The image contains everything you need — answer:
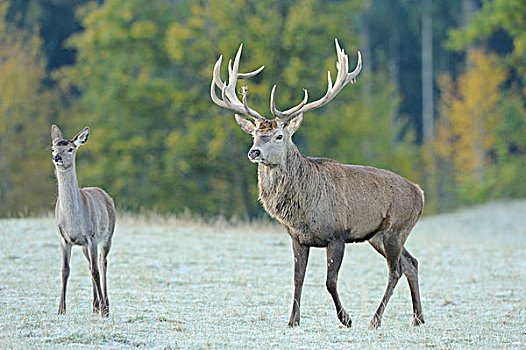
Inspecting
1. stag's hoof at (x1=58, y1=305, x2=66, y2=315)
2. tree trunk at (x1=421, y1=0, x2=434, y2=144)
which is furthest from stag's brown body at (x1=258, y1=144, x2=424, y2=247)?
tree trunk at (x1=421, y1=0, x2=434, y2=144)

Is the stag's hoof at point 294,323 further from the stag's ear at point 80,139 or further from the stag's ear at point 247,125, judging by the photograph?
the stag's ear at point 80,139

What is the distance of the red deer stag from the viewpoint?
8805mm

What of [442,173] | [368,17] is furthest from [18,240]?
[368,17]

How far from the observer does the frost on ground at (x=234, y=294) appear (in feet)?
26.8

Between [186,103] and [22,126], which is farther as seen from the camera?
[22,126]

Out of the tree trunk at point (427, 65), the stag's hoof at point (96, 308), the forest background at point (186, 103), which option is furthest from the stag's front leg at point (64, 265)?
the tree trunk at point (427, 65)

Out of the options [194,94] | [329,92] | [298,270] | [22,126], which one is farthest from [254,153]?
[22,126]

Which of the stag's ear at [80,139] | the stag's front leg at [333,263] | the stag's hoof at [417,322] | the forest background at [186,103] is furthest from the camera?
the forest background at [186,103]

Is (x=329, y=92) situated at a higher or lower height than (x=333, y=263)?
higher

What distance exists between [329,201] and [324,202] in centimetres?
7

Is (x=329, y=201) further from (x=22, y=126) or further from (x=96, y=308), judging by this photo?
(x=22, y=126)

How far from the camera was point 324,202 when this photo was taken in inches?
352

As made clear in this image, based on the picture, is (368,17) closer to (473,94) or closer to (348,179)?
(473,94)

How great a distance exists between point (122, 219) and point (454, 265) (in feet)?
23.4
